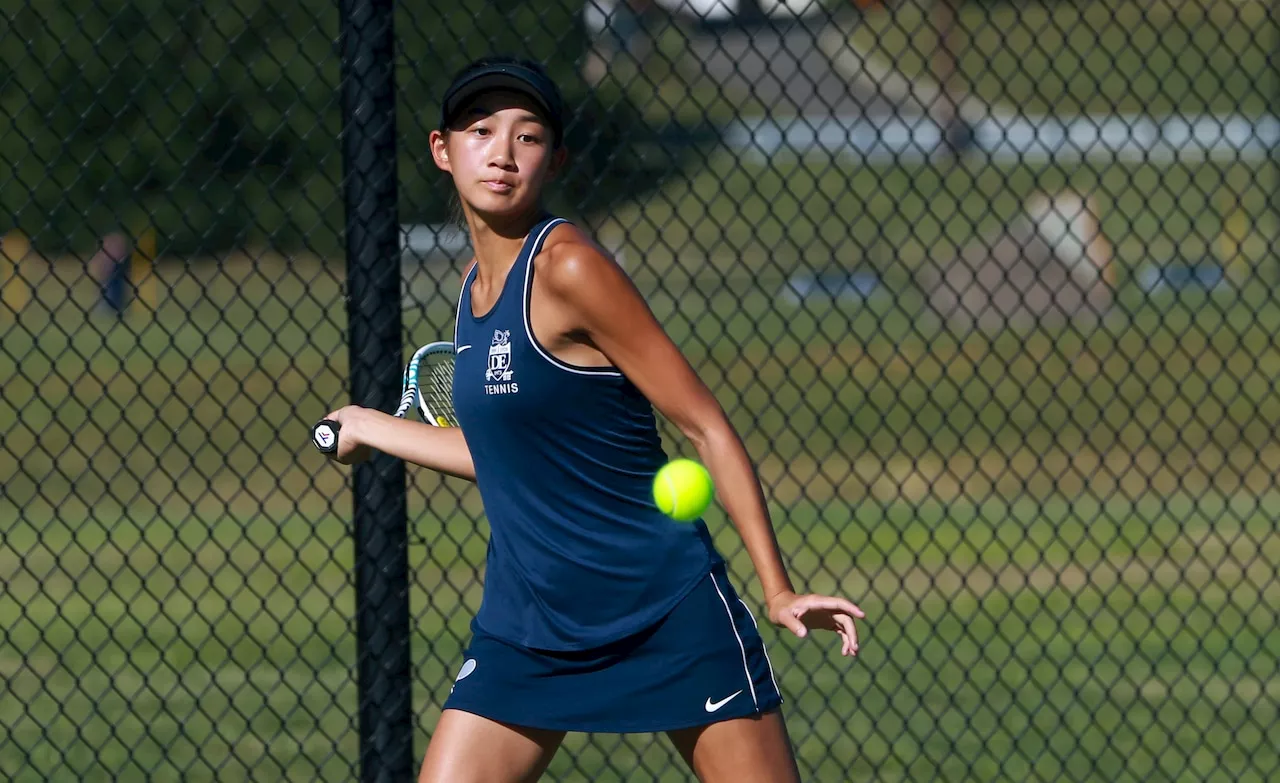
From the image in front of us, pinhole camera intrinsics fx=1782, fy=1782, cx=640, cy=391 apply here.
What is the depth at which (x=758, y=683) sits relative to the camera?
3236mm

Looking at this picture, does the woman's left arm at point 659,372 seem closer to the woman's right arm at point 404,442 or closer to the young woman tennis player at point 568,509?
the young woman tennis player at point 568,509

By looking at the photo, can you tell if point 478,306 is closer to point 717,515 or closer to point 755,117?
point 717,515

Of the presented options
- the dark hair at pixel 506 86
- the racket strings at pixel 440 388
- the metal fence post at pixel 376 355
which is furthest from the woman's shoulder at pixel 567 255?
the metal fence post at pixel 376 355

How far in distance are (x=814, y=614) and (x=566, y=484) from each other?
0.52 meters

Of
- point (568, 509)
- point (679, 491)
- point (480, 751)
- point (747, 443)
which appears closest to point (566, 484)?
point (568, 509)

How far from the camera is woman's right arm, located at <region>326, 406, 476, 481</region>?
3547mm

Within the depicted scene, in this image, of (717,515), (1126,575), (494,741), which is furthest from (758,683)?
(717,515)

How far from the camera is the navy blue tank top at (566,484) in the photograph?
10.3ft

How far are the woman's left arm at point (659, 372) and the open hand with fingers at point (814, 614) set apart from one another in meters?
0.02

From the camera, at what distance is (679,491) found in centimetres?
325

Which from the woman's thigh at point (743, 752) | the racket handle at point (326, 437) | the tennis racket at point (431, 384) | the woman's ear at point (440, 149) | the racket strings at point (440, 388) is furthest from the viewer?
the racket strings at point (440, 388)

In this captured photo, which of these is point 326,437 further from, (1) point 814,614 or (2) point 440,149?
(1) point 814,614

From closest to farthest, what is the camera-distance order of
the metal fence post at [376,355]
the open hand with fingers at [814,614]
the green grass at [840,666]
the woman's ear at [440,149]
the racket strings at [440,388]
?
the open hand with fingers at [814,614] → the woman's ear at [440,149] → the racket strings at [440,388] → the metal fence post at [376,355] → the green grass at [840,666]

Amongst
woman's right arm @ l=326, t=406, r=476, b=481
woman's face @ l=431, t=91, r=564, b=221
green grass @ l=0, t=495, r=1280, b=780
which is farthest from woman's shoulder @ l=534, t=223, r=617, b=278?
green grass @ l=0, t=495, r=1280, b=780
